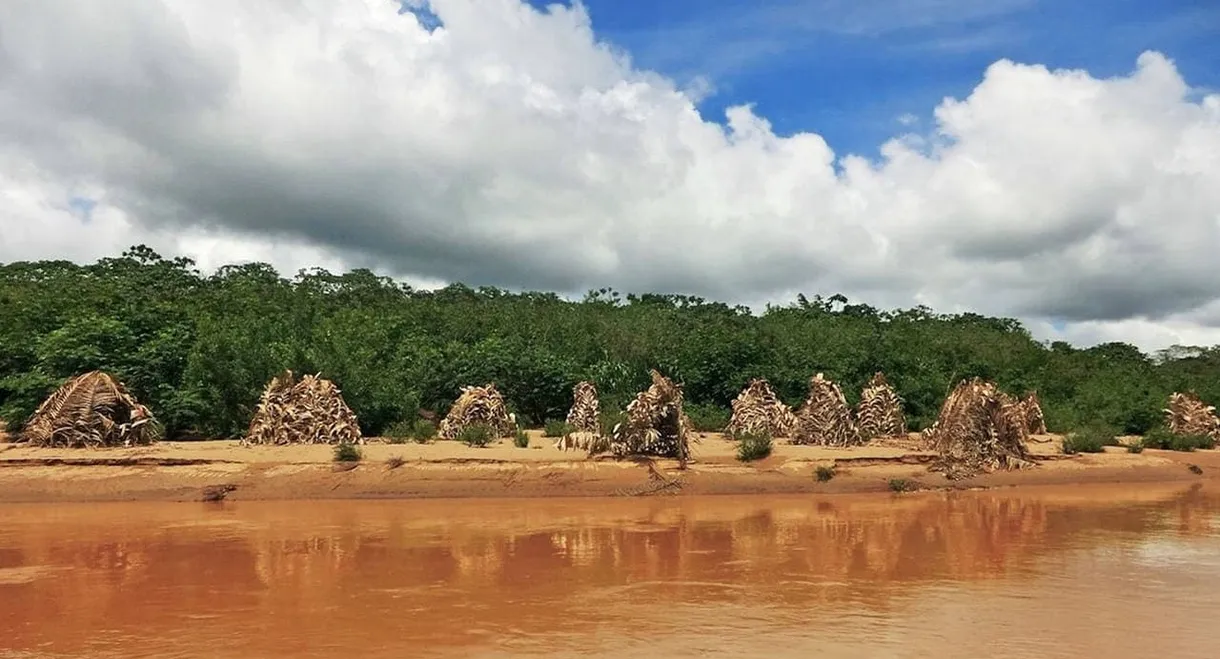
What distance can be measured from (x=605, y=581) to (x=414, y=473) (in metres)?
7.77

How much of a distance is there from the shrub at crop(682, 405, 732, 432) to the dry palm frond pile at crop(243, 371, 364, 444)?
8551 mm

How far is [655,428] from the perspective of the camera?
17.4m

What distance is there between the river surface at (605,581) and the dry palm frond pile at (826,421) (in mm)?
4122

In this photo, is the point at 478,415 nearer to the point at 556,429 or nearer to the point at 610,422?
the point at 556,429

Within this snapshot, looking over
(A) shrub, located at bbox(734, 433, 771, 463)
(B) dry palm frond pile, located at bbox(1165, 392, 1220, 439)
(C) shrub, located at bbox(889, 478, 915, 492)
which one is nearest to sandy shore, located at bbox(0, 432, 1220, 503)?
(C) shrub, located at bbox(889, 478, 915, 492)

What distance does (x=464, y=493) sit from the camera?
1628 cm

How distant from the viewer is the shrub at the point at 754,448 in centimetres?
1752

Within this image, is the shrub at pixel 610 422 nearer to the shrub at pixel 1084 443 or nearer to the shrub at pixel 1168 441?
the shrub at pixel 1084 443

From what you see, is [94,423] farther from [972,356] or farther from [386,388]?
[972,356]

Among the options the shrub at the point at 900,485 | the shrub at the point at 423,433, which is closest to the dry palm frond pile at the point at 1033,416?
the shrub at the point at 900,485

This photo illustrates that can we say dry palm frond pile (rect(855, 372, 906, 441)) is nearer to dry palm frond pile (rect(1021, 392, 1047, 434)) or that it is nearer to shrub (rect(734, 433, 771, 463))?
dry palm frond pile (rect(1021, 392, 1047, 434))

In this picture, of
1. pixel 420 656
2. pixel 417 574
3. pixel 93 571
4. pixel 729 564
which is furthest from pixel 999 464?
pixel 93 571

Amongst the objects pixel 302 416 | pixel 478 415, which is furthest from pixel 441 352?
pixel 302 416

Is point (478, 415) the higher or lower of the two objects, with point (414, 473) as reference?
higher
